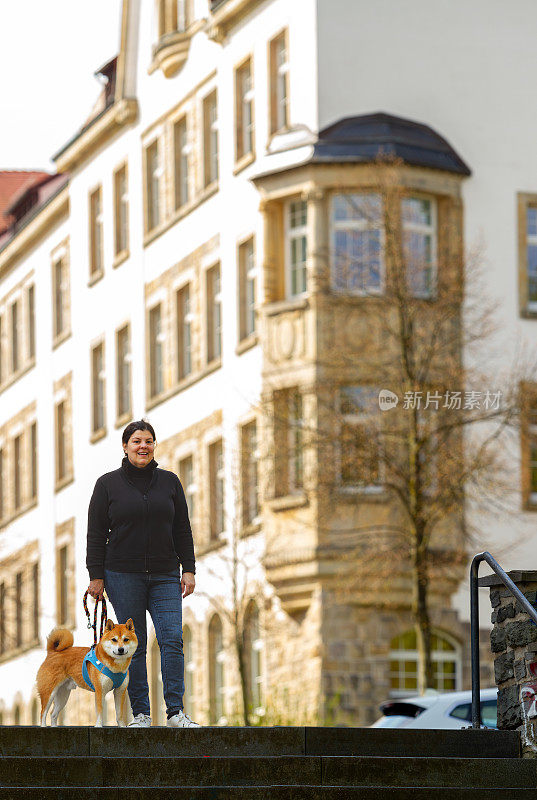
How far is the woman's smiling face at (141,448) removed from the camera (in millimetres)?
13227

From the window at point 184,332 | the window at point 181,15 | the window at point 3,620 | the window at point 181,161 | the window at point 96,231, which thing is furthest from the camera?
the window at point 3,620

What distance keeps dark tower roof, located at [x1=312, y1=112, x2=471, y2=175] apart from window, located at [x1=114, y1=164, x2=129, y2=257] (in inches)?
406

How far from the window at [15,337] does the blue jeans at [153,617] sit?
43.6 metres

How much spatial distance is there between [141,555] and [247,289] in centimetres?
2632

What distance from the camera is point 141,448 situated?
1323cm

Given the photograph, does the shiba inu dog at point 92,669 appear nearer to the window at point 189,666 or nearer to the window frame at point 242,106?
the window frame at point 242,106

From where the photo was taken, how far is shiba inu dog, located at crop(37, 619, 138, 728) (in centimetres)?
1270

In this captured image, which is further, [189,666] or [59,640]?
[189,666]

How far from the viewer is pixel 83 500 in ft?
159

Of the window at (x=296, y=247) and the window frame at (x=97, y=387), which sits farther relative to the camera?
the window frame at (x=97, y=387)

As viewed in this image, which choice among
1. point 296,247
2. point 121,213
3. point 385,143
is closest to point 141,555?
point 385,143

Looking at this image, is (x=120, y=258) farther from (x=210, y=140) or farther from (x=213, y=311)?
(x=213, y=311)

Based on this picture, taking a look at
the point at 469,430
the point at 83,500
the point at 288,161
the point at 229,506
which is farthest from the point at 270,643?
the point at 83,500

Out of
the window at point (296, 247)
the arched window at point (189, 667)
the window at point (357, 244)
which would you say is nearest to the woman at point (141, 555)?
the window at point (357, 244)
